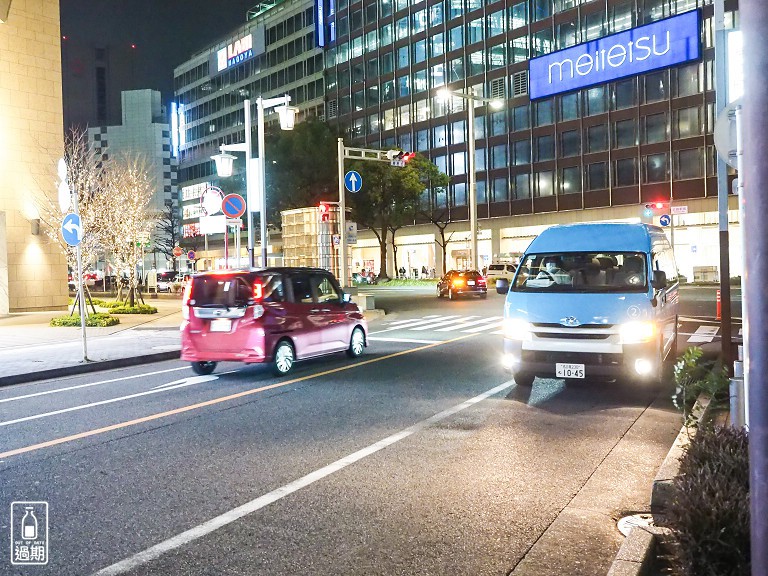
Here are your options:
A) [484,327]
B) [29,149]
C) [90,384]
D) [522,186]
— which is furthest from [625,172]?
[90,384]

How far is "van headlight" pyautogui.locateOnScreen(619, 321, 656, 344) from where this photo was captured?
905 centimetres

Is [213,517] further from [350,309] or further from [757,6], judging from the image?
[350,309]

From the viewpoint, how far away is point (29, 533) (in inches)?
192

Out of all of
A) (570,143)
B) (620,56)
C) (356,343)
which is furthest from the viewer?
(570,143)

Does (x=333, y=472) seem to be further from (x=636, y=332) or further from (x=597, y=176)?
(x=597, y=176)

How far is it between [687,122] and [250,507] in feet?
172

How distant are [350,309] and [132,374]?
4088 millimetres

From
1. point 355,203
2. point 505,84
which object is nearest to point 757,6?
point 355,203

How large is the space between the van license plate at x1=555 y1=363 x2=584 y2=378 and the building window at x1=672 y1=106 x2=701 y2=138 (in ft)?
154

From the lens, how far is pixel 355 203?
184 feet

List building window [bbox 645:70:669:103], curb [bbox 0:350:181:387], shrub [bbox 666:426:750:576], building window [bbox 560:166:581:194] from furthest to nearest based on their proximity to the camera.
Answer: building window [bbox 560:166:581:194] → building window [bbox 645:70:669:103] → curb [bbox 0:350:181:387] → shrub [bbox 666:426:750:576]

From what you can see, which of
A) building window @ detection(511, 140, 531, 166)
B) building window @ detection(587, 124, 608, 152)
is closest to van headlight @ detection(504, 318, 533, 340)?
building window @ detection(587, 124, 608, 152)

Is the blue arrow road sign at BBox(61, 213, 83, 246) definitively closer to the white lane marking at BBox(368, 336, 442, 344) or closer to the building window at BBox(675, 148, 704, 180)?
the white lane marking at BBox(368, 336, 442, 344)

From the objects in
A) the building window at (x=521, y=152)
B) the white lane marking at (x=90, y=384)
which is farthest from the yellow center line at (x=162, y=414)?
the building window at (x=521, y=152)
